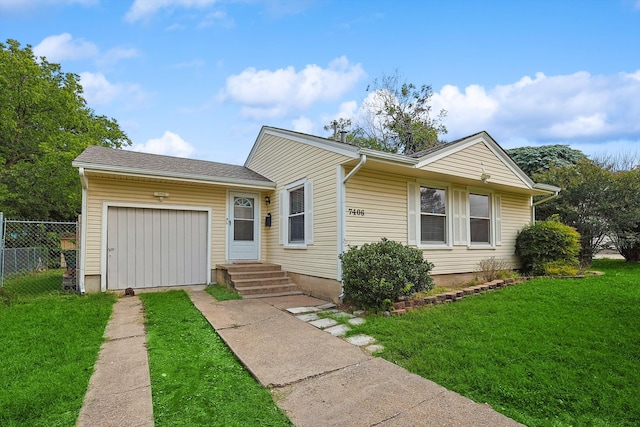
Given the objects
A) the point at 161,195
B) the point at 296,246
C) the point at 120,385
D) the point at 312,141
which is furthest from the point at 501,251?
the point at 120,385

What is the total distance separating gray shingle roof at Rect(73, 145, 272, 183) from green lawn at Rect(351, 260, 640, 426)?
5.36 meters

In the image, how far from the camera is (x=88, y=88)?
63.0 feet

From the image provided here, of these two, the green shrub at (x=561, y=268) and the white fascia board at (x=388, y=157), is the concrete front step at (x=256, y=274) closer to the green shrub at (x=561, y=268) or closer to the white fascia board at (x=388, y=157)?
the white fascia board at (x=388, y=157)

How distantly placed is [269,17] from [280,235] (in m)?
6.53

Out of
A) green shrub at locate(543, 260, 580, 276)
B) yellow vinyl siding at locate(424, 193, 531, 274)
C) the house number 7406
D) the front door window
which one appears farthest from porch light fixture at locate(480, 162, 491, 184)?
the front door window

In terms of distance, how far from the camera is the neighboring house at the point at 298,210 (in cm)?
666

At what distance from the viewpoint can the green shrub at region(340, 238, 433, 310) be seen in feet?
17.4

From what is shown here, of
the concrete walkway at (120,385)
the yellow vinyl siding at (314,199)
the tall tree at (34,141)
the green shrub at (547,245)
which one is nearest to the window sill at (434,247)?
the yellow vinyl siding at (314,199)

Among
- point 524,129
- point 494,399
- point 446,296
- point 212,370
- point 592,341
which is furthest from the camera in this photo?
point 524,129

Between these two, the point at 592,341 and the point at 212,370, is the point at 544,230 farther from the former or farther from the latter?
the point at 212,370

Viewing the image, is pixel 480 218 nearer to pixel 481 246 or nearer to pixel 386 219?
pixel 481 246

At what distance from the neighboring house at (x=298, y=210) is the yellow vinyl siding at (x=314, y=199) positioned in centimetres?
3

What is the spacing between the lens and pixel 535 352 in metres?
3.45

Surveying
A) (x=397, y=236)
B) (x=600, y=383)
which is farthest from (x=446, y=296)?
(x=600, y=383)
